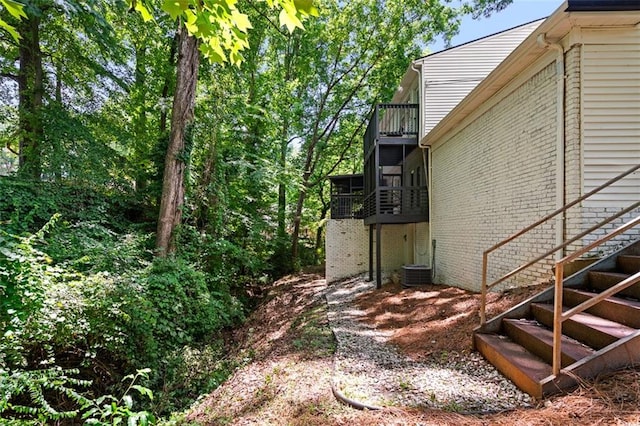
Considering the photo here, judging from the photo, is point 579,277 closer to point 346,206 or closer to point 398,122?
point 398,122

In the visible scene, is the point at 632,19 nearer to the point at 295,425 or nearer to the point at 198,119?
the point at 295,425

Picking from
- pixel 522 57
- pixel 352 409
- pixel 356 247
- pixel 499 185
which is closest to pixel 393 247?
pixel 356 247

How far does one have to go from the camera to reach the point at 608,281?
12.2 feet

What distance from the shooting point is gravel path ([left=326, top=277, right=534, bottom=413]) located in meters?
3.03

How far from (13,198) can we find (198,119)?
5.05 meters

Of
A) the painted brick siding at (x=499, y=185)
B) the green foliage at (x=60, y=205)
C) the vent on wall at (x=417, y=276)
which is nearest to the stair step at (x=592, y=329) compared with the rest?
the painted brick siding at (x=499, y=185)

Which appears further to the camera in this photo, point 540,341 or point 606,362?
point 540,341

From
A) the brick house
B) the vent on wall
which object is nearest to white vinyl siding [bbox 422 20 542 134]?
the brick house

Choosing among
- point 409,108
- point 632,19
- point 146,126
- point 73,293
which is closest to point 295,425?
point 73,293

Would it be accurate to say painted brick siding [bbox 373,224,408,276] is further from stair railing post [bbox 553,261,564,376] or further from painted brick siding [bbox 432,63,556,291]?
stair railing post [bbox 553,261,564,376]

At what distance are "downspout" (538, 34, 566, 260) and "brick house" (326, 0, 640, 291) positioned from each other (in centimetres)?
2

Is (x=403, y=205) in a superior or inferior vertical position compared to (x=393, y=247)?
superior

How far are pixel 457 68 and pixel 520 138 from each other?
6.42m

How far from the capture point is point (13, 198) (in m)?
6.81
